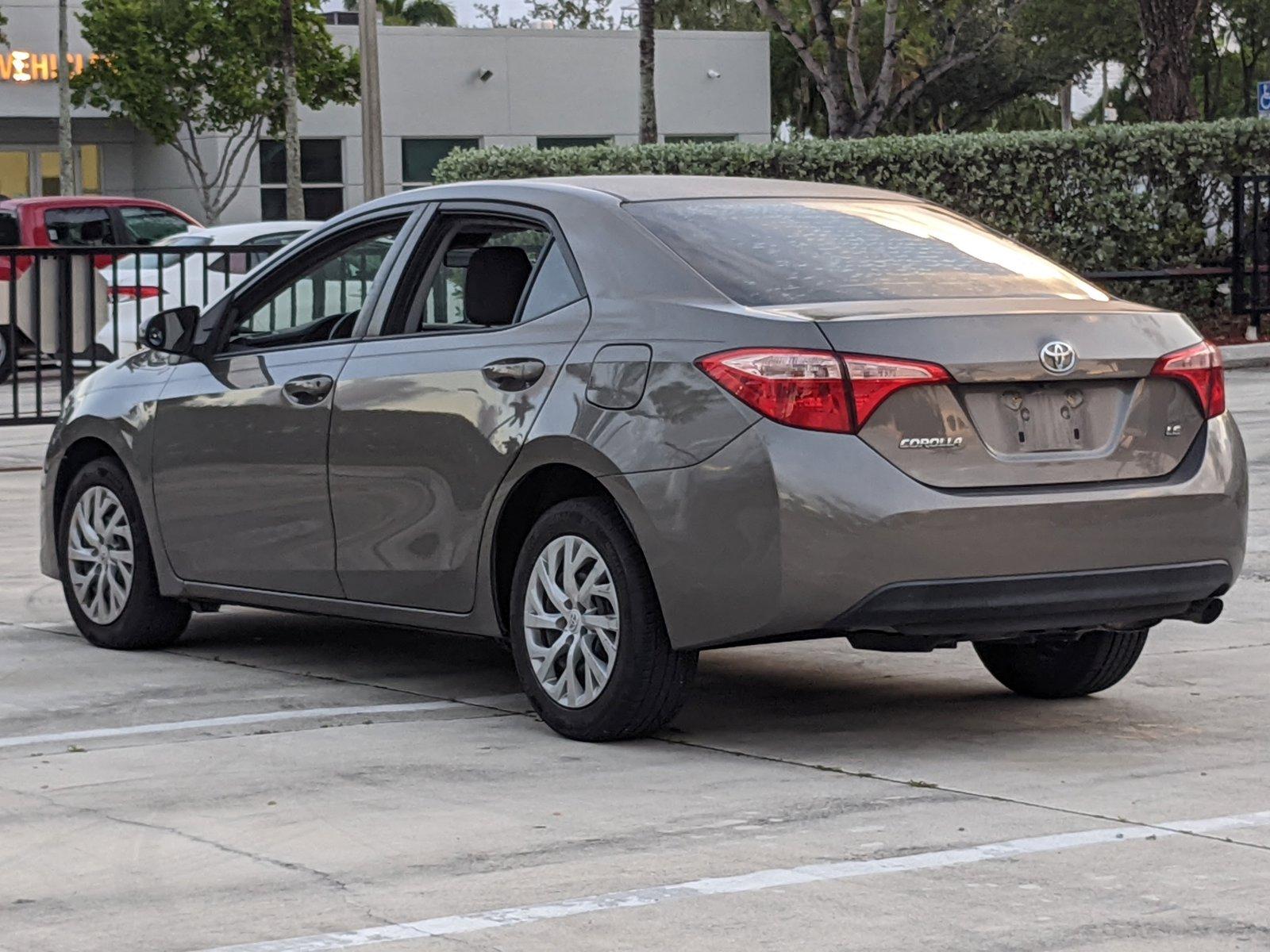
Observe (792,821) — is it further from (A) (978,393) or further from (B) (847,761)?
(A) (978,393)

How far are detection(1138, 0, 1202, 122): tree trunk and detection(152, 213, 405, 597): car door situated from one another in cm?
2242

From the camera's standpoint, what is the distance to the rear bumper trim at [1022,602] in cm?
604

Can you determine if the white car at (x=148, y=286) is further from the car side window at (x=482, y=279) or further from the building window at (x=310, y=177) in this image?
the building window at (x=310, y=177)

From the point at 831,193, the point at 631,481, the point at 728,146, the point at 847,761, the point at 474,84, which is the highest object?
the point at 474,84

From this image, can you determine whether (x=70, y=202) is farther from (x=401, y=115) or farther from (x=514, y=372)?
(x=401, y=115)

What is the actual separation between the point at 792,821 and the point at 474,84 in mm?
47608

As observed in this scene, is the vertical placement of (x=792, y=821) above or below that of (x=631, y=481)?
below

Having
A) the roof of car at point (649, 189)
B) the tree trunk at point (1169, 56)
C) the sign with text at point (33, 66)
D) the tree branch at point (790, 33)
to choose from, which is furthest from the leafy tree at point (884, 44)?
the roof of car at point (649, 189)

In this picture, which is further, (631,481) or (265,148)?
(265,148)

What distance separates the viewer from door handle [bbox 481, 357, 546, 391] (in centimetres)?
668

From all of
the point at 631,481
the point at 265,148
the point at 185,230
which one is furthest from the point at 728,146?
the point at 265,148

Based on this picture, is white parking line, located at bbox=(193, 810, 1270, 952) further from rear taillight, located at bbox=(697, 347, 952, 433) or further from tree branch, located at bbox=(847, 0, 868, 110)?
tree branch, located at bbox=(847, 0, 868, 110)

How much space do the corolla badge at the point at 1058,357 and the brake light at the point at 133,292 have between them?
1029 cm

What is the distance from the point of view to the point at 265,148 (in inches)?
2004
